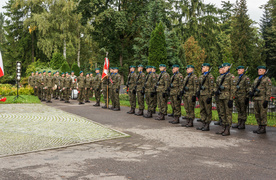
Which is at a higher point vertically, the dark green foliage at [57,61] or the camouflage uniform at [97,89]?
the dark green foliage at [57,61]

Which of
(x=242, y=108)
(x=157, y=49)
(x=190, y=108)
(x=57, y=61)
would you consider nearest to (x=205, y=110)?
(x=190, y=108)

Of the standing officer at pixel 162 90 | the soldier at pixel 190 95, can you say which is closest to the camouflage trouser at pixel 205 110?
the soldier at pixel 190 95

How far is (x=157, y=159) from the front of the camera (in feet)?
18.9

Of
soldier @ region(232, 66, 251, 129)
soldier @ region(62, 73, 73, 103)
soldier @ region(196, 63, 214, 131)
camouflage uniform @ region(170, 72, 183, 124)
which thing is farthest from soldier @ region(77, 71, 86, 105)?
soldier @ region(232, 66, 251, 129)

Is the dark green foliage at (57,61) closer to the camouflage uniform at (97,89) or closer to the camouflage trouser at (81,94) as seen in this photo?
the camouflage trouser at (81,94)

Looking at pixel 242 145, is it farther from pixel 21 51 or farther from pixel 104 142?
pixel 21 51

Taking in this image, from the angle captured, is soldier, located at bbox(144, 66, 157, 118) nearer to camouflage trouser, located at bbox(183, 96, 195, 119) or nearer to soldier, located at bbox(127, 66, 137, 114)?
soldier, located at bbox(127, 66, 137, 114)

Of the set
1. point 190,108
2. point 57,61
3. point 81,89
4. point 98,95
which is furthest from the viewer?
point 57,61

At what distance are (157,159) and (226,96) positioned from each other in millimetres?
4006

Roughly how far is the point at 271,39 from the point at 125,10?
63.4 feet

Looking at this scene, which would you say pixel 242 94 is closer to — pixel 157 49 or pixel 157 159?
pixel 157 159

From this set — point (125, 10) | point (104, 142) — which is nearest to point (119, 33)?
point (125, 10)

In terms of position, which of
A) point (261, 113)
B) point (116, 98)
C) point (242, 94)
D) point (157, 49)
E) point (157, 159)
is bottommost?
point (157, 159)

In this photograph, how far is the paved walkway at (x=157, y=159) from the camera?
485 centimetres
